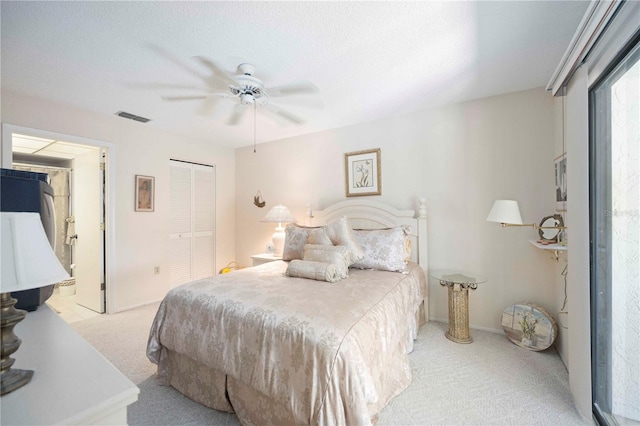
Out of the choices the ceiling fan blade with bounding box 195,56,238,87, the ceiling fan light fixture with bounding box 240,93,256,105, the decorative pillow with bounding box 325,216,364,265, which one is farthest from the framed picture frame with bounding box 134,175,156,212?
the decorative pillow with bounding box 325,216,364,265

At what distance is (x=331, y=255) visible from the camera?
2.42 meters

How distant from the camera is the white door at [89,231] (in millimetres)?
3396

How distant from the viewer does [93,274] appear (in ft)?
11.5

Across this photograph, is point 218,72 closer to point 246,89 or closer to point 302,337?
point 246,89

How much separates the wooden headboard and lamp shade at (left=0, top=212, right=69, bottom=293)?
2.95m

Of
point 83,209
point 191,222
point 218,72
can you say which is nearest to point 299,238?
point 218,72

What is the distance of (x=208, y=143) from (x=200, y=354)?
143 inches

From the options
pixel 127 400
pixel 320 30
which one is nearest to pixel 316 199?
pixel 320 30

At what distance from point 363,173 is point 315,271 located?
177 cm

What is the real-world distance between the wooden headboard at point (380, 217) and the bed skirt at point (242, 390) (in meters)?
1.33

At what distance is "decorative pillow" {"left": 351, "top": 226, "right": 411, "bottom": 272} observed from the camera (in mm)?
2629

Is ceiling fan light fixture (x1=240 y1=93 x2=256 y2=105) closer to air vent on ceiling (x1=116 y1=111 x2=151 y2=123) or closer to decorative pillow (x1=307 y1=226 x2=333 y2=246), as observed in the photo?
decorative pillow (x1=307 y1=226 x2=333 y2=246)

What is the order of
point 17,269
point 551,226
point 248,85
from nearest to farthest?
point 17,269, point 248,85, point 551,226

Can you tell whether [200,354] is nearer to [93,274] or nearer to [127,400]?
[127,400]
